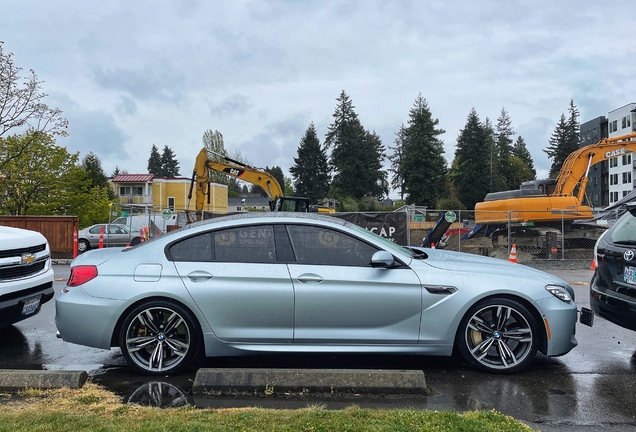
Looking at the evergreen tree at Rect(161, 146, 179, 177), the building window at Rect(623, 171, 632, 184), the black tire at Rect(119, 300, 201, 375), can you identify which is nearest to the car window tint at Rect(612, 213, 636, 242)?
the black tire at Rect(119, 300, 201, 375)

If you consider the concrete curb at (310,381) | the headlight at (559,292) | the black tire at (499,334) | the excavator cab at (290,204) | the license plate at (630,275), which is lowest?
the concrete curb at (310,381)

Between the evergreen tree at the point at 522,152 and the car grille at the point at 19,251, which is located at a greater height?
the evergreen tree at the point at 522,152

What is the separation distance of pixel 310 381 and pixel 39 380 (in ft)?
7.47

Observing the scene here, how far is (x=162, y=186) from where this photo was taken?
65812 mm

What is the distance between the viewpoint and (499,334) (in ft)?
16.4

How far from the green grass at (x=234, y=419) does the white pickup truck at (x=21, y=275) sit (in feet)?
6.75

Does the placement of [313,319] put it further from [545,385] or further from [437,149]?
[437,149]

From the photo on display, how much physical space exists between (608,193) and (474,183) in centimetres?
1929

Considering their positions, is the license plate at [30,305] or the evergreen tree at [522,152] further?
the evergreen tree at [522,152]

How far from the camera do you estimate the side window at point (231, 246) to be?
5.13 metres

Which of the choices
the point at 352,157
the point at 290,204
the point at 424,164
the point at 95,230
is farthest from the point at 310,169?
the point at 290,204

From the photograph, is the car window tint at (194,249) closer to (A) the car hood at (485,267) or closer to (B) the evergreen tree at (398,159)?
(A) the car hood at (485,267)

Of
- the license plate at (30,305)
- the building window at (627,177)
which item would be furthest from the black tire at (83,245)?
the building window at (627,177)

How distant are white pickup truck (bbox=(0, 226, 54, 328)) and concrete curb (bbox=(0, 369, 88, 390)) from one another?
1.39m
